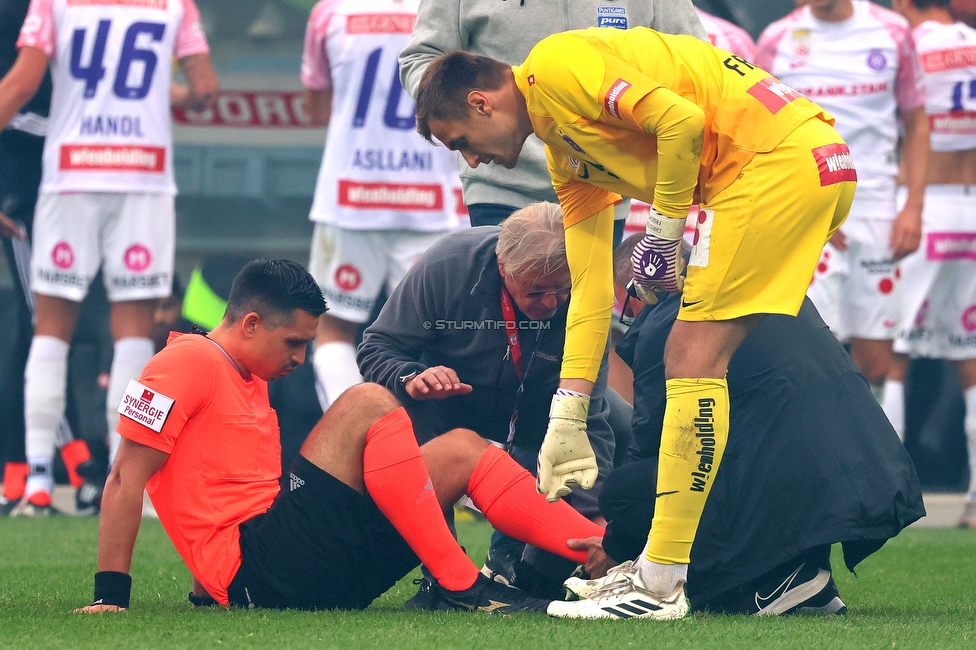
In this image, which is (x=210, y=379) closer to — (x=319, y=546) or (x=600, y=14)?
(x=319, y=546)

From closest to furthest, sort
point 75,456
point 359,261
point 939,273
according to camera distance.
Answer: point 75,456 → point 359,261 → point 939,273

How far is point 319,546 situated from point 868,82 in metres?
4.12

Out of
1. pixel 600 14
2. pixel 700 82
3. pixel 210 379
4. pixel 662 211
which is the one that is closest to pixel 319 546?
pixel 210 379

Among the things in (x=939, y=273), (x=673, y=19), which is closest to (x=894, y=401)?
(x=939, y=273)

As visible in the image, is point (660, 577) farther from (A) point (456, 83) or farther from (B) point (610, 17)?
(B) point (610, 17)

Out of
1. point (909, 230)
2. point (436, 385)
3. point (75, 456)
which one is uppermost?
point (909, 230)

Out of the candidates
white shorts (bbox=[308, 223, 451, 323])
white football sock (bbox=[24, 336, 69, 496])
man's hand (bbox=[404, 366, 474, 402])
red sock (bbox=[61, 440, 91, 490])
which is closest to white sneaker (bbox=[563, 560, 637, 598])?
man's hand (bbox=[404, 366, 474, 402])

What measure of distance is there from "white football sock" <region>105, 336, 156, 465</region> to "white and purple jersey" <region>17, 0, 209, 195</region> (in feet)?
2.12

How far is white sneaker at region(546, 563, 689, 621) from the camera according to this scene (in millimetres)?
3039

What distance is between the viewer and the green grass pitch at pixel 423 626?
2.73 meters

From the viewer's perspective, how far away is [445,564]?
10.2 ft

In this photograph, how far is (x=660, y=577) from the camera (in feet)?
10.0

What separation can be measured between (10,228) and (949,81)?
4296 millimetres

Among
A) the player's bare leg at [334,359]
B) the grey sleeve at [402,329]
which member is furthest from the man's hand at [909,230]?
the grey sleeve at [402,329]
